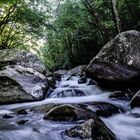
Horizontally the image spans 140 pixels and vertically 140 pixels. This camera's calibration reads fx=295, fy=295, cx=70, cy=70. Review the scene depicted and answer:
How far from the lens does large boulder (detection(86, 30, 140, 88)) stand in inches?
332

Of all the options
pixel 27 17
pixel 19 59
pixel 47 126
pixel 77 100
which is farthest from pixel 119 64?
pixel 27 17

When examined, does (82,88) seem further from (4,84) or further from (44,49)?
(44,49)

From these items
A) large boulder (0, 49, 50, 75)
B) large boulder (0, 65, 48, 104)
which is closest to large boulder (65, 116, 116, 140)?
large boulder (0, 65, 48, 104)

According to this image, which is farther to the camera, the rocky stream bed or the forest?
the forest

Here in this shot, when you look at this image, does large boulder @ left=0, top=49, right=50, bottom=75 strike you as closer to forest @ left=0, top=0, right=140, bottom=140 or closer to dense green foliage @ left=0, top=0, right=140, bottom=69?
forest @ left=0, top=0, right=140, bottom=140

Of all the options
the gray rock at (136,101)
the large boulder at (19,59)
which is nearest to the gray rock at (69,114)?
the gray rock at (136,101)

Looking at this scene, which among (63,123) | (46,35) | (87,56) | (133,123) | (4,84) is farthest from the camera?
(87,56)

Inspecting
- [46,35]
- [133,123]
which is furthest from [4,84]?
[46,35]

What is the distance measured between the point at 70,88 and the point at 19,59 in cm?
207

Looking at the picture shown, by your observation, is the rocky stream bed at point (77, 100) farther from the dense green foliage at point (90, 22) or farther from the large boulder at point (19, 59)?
the dense green foliage at point (90, 22)

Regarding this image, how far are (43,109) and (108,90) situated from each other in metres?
2.88

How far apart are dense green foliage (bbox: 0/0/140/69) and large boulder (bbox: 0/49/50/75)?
179 centimetres

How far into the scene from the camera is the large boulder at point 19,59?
9.66 meters

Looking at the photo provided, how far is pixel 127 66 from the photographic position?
853 centimetres
